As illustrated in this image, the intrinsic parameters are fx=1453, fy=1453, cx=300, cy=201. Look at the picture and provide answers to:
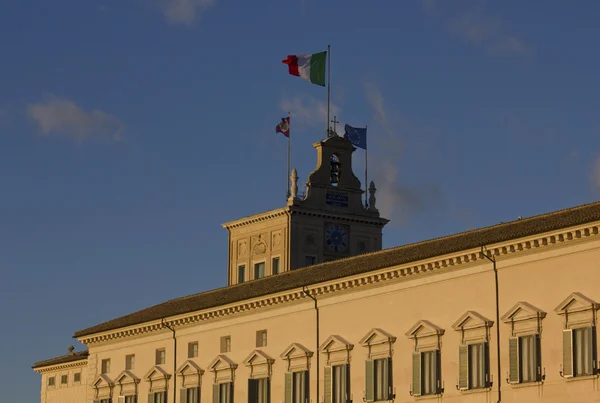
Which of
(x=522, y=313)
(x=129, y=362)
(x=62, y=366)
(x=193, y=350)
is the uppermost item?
(x=62, y=366)

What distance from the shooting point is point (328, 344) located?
199 feet

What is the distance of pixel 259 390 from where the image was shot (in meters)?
64.6

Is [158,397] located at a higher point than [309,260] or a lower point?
lower

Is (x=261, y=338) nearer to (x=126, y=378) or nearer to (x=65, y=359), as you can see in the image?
(x=126, y=378)

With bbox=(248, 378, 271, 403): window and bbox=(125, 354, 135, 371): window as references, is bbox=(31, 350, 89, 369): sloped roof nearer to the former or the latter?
bbox=(125, 354, 135, 371): window

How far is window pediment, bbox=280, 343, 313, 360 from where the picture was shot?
203 ft

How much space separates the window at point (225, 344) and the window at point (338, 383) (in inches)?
304

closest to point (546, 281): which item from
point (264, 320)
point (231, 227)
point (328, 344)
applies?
point (328, 344)

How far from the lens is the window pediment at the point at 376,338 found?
57.3 m

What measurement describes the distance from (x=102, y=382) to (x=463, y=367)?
28.3 m

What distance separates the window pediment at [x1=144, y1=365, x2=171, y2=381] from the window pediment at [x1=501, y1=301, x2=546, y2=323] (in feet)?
77.9

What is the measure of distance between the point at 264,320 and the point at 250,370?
7.80ft

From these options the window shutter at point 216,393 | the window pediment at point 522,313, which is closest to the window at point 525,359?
the window pediment at point 522,313

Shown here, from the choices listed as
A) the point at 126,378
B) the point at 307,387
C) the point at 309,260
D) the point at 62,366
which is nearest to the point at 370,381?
the point at 307,387
